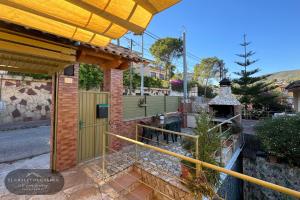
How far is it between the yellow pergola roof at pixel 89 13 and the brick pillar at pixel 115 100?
3172mm

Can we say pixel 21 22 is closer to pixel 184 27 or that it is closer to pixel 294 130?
pixel 294 130

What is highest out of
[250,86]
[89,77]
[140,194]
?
[89,77]

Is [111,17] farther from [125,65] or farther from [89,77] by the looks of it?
[89,77]

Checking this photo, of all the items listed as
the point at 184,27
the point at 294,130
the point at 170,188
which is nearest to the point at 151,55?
the point at 184,27

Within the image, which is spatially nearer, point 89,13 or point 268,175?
point 89,13

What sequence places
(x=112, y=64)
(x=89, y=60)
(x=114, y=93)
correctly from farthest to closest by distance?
(x=114, y=93)
(x=112, y=64)
(x=89, y=60)

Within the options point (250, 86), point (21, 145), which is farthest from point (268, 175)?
point (250, 86)

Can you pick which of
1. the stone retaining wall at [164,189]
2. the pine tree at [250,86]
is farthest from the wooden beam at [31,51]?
the pine tree at [250,86]

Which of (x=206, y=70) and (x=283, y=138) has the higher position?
(x=206, y=70)

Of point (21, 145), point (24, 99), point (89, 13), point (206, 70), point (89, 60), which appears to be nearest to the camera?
point (89, 13)

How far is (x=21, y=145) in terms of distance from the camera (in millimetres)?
5785

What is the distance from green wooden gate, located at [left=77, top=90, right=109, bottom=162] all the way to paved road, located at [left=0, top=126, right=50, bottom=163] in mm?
1755

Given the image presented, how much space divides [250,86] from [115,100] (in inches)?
604

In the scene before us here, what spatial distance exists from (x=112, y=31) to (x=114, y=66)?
10.7ft
